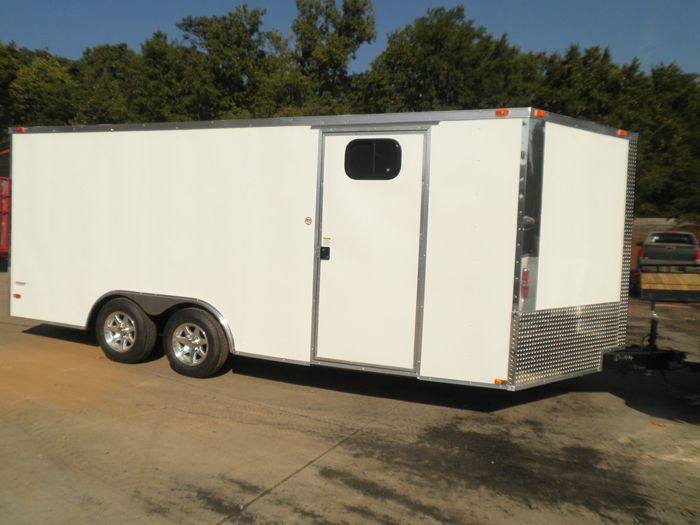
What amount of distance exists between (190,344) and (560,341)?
396 cm

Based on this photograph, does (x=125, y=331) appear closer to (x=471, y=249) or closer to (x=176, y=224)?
(x=176, y=224)

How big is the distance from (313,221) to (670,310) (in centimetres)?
1084

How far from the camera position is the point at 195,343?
22.1 ft

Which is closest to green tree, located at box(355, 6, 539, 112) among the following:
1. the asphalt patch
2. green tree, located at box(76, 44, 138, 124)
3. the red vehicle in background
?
green tree, located at box(76, 44, 138, 124)

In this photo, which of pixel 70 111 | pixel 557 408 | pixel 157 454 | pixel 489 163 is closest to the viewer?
pixel 157 454

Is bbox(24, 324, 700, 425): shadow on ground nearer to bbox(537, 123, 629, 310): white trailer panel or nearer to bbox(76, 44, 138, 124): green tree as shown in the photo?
bbox(537, 123, 629, 310): white trailer panel

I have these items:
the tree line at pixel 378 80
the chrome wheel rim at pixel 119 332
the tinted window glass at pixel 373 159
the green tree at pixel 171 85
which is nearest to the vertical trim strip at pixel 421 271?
the tinted window glass at pixel 373 159

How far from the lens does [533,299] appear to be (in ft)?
17.5

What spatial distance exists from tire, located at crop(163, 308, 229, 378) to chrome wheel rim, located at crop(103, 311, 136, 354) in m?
0.54

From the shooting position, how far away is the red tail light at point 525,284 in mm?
5242

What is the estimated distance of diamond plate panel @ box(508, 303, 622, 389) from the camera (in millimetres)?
5250

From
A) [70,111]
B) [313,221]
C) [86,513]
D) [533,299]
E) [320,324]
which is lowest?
[86,513]

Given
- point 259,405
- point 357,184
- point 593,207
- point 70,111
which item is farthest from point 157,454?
point 70,111

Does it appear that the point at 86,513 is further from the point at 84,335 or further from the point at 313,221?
the point at 84,335
